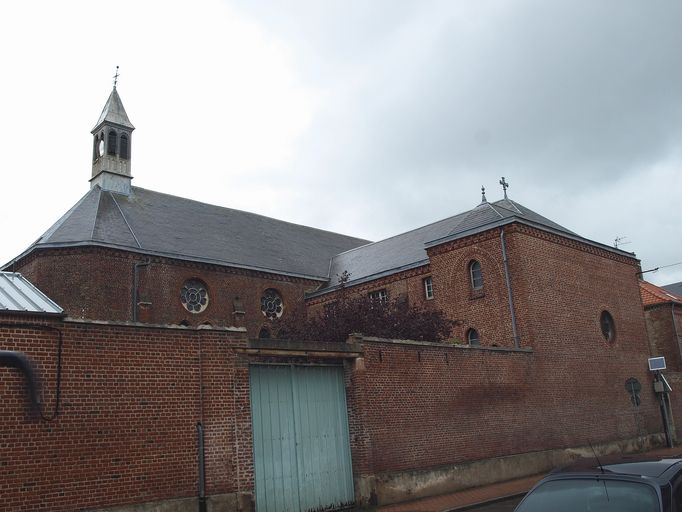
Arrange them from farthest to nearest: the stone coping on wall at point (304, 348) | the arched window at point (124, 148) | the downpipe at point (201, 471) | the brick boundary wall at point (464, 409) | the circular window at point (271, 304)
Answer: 1. the arched window at point (124, 148)
2. the circular window at point (271, 304)
3. the brick boundary wall at point (464, 409)
4. the stone coping on wall at point (304, 348)
5. the downpipe at point (201, 471)

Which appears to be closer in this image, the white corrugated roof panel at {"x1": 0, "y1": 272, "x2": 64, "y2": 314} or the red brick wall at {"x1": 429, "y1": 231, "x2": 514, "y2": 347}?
the white corrugated roof panel at {"x1": 0, "y1": 272, "x2": 64, "y2": 314}

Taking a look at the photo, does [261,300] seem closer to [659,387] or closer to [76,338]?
[659,387]

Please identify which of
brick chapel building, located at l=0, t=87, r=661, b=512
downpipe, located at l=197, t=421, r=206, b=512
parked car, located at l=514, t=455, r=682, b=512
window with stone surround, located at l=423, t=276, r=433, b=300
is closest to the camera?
parked car, located at l=514, t=455, r=682, b=512

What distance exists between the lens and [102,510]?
1001cm

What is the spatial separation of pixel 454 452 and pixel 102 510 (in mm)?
8951

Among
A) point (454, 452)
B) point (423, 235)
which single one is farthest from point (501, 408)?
point (423, 235)

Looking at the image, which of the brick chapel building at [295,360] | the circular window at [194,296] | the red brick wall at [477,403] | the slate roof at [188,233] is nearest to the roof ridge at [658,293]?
the brick chapel building at [295,360]

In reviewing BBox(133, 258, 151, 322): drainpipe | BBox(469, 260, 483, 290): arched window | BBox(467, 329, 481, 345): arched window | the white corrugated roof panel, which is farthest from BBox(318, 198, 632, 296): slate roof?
the white corrugated roof panel

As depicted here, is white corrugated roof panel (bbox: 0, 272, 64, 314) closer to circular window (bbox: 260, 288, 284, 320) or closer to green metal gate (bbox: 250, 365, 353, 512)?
green metal gate (bbox: 250, 365, 353, 512)

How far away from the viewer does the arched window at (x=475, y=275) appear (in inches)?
917

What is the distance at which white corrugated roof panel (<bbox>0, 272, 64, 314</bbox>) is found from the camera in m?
10.2

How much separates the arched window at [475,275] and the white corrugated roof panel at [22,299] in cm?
1586

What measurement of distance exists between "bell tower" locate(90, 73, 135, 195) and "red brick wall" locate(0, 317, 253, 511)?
22.6 m

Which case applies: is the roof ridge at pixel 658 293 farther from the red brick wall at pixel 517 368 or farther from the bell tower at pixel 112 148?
the bell tower at pixel 112 148
